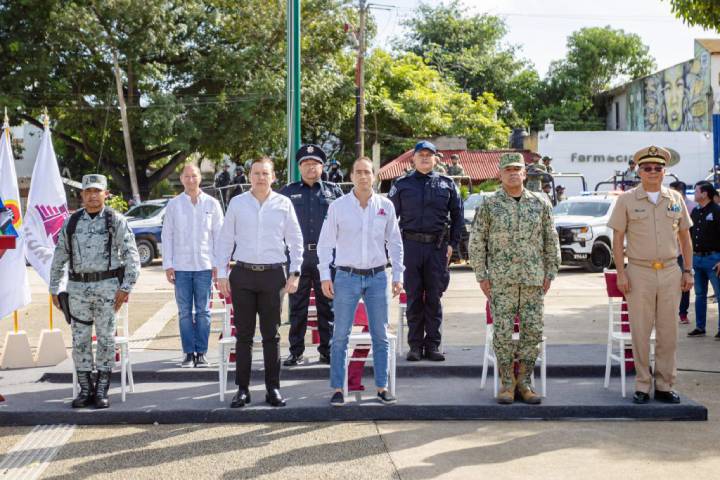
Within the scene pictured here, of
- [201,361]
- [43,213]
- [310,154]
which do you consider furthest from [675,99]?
[43,213]

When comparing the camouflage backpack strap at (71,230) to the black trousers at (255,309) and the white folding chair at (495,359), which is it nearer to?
the black trousers at (255,309)

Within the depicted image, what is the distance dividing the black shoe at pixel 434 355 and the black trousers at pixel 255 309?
2.19 m

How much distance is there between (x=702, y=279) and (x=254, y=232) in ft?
22.5

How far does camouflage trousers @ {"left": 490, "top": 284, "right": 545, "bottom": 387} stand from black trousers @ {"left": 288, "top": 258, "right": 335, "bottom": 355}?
207 centimetres

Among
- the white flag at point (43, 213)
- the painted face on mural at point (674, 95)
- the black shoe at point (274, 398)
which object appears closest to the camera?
the black shoe at point (274, 398)

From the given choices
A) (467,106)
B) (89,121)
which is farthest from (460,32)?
(89,121)

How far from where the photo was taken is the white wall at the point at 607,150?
41.2m

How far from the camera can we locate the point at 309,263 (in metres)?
8.55

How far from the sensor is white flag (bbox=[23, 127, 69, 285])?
913 cm

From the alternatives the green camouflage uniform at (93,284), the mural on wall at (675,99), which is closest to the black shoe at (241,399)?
the green camouflage uniform at (93,284)

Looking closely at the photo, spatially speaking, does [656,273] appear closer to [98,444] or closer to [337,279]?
[337,279]

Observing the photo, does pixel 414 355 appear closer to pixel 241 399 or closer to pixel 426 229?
pixel 426 229

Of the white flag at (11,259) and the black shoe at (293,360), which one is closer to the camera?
the black shoe at (293,360)

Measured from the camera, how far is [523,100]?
5881cm
